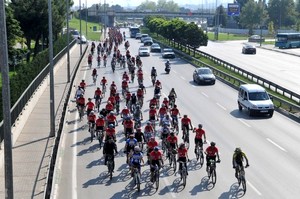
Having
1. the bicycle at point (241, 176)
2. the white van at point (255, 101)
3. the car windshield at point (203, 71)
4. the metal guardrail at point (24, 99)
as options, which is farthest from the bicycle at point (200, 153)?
the car windshield at point (203, 71)

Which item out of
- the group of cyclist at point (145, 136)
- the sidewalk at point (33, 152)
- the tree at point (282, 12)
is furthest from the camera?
the tree at point (282, 12)

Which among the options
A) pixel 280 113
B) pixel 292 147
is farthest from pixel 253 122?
pixel 292 147

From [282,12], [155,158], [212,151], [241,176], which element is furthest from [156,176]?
[282,12]

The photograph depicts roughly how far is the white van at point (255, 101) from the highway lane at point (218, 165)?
51cm

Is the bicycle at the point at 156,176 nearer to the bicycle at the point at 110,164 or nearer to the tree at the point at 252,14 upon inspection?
the bicycle at the point at 110,164

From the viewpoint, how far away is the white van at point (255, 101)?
30125 mm

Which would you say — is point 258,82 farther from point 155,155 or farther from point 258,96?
point 155,155

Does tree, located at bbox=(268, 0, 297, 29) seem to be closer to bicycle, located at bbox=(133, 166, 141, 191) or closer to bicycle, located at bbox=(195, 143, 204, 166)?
bicycle, located at bbox=(195, 143, 204, 166)

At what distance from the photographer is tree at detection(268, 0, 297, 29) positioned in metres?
158

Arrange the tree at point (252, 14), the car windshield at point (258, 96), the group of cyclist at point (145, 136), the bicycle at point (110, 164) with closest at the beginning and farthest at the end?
Result: the group of cyclist at point (145, 136) → the bicycle at point (110, 164) → the car windshield at point (258, 96) → the tree at point (252, 14)

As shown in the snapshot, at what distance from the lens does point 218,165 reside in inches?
819

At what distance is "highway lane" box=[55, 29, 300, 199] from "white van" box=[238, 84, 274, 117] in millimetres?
508

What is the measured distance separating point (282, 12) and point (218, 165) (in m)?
Answer: 146

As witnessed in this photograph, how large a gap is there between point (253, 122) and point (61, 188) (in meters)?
14.2
